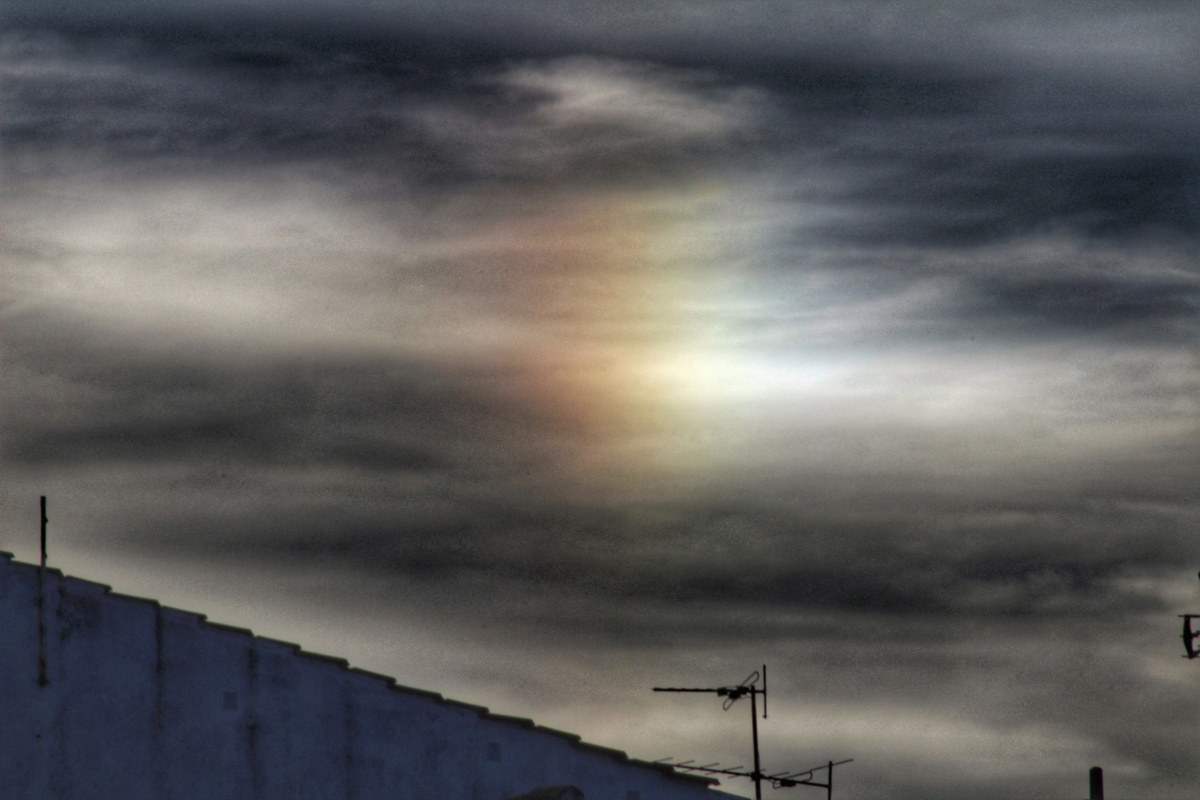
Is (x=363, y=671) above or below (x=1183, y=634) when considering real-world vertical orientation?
below

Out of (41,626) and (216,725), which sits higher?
(41,626)

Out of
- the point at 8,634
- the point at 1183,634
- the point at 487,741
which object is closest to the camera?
the point at 8,634

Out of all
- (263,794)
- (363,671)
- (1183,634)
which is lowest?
(263,794)

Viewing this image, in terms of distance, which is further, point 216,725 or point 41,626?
point 216,725

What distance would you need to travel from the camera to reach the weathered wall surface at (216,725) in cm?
2489

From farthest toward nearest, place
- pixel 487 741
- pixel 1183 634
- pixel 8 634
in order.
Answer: pixel 1183 634
pixel 487 741
pixel 8 634

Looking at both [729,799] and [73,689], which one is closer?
[73,689]

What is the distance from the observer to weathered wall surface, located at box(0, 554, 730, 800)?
24891mm

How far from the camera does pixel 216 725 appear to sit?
25.5m

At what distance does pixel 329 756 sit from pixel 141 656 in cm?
307

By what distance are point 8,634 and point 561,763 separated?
8.23 m

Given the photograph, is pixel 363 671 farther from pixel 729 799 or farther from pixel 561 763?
pixel 729 799

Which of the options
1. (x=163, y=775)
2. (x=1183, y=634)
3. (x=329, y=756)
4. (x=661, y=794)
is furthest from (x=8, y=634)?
(x=1183, y=634)

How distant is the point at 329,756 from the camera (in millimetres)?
25984
